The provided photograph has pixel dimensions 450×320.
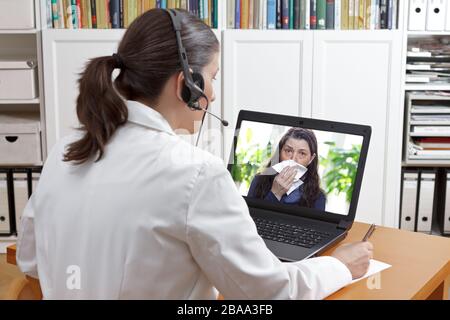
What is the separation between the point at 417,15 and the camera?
286 cm

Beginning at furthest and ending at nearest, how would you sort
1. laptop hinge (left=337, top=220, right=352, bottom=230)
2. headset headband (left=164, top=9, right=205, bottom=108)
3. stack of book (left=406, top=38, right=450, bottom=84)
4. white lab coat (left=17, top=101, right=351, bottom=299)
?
1. stack of book (left=406, top=38, right=450, bottom=84)
2. laptop hinge (left=337, top=220, right=352, bottom=230)
3. headset headband (left=164, top=9, right=205, bottom=108)
4. white lab coat (left=17, top=101, right=351, bottom=299)

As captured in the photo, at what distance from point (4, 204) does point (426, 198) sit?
2.06 meters

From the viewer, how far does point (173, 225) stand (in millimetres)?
1008

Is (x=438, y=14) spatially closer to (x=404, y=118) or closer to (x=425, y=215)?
(x=404, y=118)

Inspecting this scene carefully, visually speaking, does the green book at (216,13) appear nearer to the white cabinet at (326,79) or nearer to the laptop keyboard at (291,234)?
the white cabinet at (326,79)

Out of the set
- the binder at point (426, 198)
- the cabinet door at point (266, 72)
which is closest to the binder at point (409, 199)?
the binder at point (426, 198)

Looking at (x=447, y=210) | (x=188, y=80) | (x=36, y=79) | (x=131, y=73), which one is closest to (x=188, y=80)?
(x=188, y=80)

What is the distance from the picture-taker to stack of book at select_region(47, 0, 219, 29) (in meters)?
2.88

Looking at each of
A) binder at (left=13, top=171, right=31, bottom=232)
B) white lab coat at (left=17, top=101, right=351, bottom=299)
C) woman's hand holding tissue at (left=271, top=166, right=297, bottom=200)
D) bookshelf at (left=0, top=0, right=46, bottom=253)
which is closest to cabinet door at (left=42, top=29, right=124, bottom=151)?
bookshelf at (left=0, top=0, right=46, bottom=253)

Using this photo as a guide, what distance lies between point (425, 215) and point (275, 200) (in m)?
1.74

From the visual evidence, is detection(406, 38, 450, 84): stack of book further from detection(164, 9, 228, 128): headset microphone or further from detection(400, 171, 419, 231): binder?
detection(164, 9, 228, 128): headset microphone

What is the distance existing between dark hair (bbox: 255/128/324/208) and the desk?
13cm
